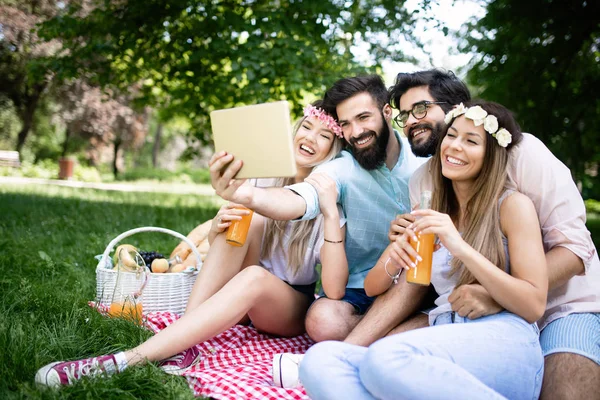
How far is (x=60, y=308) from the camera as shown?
122 inches

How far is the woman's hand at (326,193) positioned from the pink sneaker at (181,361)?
2.93 ft

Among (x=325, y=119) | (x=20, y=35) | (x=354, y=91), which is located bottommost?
(x=325, y=119)

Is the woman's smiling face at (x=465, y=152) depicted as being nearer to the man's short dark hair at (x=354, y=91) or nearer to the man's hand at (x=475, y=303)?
the man's hand at (x=475, y=303)

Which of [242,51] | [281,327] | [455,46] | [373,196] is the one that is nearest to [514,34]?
[455,46]

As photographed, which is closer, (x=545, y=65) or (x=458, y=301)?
(x=458, y=301)

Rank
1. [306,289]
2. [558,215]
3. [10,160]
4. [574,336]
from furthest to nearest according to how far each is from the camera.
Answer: [10,160], [306,289], [558,215], [574,336]

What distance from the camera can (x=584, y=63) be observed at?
8852 mm

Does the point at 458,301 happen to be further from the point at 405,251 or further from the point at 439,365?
the point at 439,365

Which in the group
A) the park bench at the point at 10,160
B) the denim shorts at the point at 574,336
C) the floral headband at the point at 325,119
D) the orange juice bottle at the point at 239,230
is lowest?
the park bench at the point at 10,160

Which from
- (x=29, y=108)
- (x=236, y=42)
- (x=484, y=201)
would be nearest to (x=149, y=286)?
(x=484, y=201)

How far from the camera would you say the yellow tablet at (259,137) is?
88.4 inches

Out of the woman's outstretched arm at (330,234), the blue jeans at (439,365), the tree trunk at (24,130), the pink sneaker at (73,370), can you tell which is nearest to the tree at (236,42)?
the woman's outstretched arm at (330,234)

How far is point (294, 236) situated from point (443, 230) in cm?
121

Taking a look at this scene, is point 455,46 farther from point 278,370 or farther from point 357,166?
point 278,370
